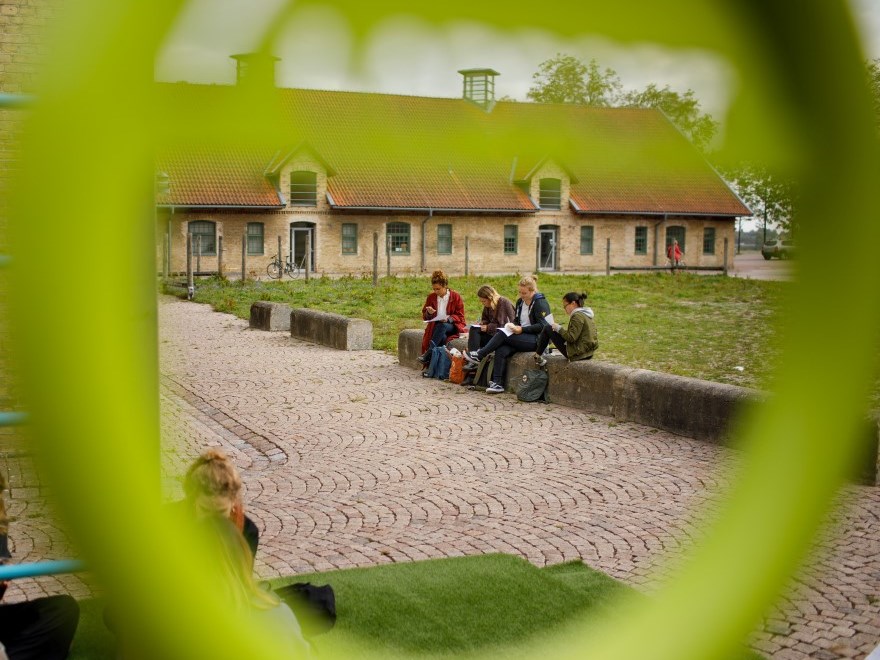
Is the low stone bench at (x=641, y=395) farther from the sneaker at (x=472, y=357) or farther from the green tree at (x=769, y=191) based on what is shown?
the green tree at (x=769, y=191)

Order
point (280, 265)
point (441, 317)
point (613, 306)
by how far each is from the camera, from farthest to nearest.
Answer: point (613, 306), point (441, 317), point (280, 265)

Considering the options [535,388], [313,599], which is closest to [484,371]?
[535,388]

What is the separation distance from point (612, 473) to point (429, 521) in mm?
2017

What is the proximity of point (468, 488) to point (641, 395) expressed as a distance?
3138mm

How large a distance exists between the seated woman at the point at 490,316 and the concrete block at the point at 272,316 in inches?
306

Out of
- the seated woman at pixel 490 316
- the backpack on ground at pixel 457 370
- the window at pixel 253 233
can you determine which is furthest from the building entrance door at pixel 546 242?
the backpack on ground at pixel 457 370

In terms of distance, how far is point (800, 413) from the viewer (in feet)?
3.79

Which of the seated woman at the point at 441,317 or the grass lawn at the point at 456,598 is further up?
the seated woman at the point at 441,317

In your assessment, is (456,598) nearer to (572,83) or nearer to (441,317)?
(572,83)

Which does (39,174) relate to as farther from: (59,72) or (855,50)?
(855,50)

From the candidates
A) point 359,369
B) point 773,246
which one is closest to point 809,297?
point 773,246

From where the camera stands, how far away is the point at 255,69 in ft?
3.45

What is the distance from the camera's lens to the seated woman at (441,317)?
13.9 m

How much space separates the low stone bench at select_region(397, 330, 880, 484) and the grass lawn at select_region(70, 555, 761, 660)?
3264 mm
